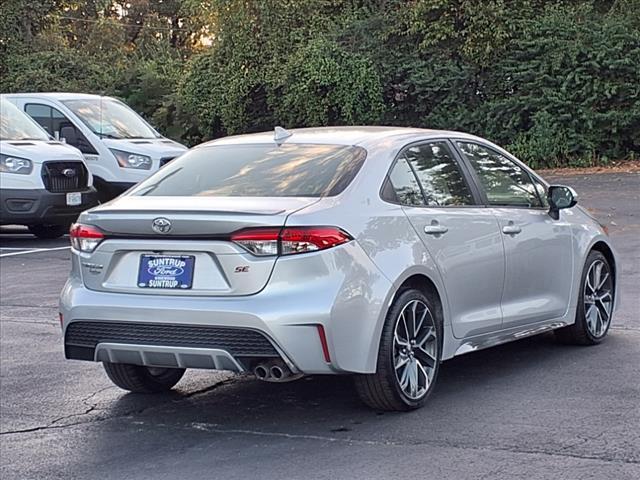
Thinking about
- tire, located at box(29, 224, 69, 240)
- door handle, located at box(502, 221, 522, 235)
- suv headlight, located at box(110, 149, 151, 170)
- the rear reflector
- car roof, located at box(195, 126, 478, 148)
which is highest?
car roof, located at box(195, 126, 478, 148)

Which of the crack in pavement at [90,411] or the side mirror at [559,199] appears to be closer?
the crack in pavement at [90,411]

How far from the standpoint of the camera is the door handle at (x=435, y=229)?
20.7 feet

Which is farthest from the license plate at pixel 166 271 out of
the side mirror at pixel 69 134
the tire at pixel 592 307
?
the side mirror at pixel 69 134

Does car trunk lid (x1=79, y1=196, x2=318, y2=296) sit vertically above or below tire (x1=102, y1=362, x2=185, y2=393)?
above

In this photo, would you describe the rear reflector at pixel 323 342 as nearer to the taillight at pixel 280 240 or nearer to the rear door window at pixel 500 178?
the taillight at pixel 280 240

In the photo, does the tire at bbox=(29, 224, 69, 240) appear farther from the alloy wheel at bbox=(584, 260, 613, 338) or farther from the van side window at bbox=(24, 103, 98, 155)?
the alloy wheel at bbox=(584, 260, 613, 338)

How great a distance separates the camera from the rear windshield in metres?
6.12

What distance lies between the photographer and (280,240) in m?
5.62

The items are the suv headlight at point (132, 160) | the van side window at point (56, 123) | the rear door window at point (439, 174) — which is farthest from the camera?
the van side window at point (56, 123)

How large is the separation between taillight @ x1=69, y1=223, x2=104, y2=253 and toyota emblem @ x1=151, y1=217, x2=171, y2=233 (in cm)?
38

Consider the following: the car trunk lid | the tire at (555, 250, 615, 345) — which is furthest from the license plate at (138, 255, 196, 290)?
the tire at (555, 250, 615, 345)

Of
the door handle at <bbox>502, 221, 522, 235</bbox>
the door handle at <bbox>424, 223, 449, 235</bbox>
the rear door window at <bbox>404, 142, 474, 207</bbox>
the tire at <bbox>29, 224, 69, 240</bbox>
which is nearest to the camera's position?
the door handle at <bbox>424, 223, 449, 235</bbox>

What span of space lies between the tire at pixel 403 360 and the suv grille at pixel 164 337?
65 cm

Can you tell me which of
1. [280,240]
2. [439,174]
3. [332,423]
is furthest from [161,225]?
[439,174]
